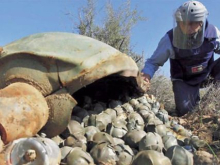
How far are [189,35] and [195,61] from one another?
0.44m

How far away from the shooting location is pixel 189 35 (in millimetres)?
4766

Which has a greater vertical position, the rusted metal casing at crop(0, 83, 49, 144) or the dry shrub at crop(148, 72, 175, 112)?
the rusted metal casing at crop(0, 83, 49, 144)

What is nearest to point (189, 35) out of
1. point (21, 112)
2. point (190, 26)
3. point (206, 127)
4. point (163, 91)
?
point (190, 26)

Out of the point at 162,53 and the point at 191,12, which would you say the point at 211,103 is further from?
→ the point at 191,12

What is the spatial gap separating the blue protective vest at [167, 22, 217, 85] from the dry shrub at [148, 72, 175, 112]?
43 centimetres

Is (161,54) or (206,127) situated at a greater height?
(161,54)

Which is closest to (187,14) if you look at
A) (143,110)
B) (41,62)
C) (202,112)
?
(202,112)

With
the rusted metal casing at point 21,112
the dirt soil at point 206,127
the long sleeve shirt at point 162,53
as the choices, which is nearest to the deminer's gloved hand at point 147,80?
the long sleeve shirt at point 162,53

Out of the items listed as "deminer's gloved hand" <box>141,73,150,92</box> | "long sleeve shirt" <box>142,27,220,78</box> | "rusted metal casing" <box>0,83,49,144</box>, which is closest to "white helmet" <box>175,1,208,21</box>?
"long sleeve shirt" <box>142,27,220,78</box>

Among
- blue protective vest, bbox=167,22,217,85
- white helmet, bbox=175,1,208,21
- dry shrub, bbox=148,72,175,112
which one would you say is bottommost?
dry shrub, bbox=148,72,175,112

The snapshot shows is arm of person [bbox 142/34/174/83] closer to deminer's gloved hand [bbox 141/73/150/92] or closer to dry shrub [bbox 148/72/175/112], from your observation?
deminer's gloved hand [bbox 141/73/150/92]

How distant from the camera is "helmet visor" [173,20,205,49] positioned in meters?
4.75

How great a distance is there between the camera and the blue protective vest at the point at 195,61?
4.90 metres

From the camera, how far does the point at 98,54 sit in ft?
9.10
